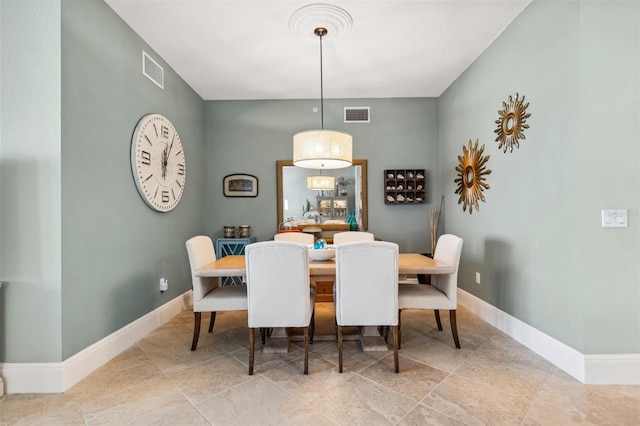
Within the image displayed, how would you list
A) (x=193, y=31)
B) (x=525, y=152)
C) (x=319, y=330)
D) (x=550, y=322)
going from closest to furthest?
(x=550, y=322) < (x=525, y=152) < (x=193, y=31) < (x=319, y=330)

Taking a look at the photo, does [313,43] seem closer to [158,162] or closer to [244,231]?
[158,162]

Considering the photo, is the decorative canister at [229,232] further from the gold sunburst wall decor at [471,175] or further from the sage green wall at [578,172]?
the sage green wall at [578,172]

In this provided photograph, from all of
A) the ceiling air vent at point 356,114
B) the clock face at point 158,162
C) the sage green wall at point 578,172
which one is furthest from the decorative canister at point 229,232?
the sage green wall at point 578,172

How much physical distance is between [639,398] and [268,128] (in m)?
4.45

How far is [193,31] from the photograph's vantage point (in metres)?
2.77

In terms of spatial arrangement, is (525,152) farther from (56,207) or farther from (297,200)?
(56,207)

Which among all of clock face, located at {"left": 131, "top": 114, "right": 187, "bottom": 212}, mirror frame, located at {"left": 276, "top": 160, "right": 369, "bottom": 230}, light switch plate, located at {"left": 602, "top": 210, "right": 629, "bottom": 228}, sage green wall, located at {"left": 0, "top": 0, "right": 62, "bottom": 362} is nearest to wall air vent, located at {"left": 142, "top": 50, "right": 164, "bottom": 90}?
clock face, located at {"left": 131, "top": 114, "right": 187, "bottom": 212}

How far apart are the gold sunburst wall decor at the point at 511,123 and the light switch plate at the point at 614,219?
871 millimetres

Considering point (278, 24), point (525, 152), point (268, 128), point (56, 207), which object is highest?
point (278, 24)

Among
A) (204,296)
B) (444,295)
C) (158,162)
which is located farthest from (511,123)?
(158,162)

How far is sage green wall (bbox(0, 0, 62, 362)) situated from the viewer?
6.44ft

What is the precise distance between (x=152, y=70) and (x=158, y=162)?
92 centimetres

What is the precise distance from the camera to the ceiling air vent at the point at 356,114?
14.7 feet

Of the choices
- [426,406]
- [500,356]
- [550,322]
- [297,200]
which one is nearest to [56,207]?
[426,406]
